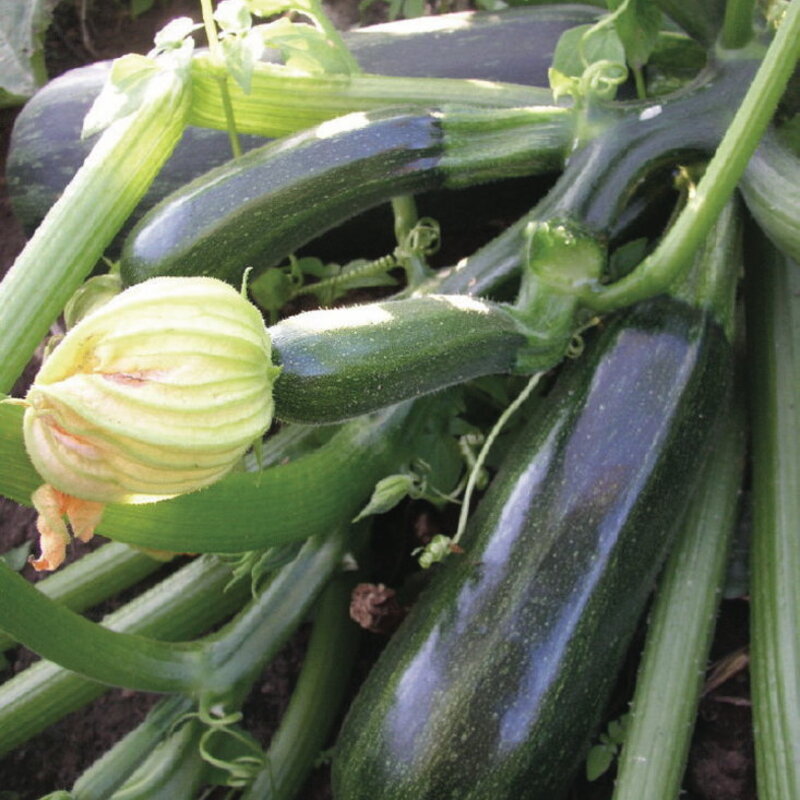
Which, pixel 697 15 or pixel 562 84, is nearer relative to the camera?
pixel 562 84

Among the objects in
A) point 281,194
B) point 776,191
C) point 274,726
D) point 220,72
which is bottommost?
point 274,726

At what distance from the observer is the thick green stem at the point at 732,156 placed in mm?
1399

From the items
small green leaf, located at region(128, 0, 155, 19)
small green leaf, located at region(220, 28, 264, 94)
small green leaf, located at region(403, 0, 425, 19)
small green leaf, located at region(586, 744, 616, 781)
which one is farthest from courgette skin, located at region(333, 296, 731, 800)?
small green leaf, located at region(128, 0, 155, 19)

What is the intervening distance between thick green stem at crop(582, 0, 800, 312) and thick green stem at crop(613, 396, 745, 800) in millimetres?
405

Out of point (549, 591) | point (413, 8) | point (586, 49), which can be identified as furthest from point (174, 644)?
point (413, 8)

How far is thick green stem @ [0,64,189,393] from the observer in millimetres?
1300

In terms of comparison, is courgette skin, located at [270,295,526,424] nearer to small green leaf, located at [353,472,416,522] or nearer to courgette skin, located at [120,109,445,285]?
small green leaf, located at [353,472,416,522]

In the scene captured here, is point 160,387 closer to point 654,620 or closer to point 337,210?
point 337,210

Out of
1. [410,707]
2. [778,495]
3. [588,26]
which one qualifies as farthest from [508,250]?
[410,707]

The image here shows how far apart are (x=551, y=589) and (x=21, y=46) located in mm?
1879

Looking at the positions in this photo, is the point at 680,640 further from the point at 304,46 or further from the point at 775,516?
the point at 304,46

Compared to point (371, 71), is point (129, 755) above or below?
below

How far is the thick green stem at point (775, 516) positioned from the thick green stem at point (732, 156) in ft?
1.06

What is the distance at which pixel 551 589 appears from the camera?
4.76 ft
